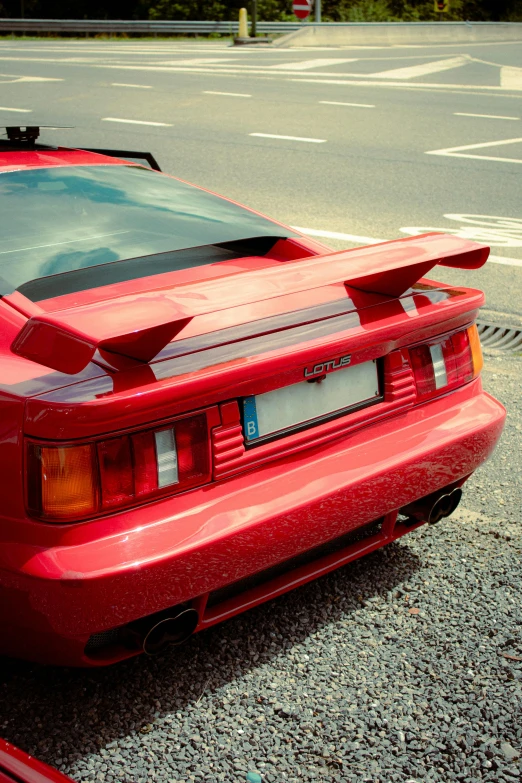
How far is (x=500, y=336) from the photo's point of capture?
5.07m

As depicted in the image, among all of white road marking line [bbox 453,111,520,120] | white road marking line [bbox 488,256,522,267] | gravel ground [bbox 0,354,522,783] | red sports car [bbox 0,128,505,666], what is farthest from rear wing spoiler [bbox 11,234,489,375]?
white road marking line [bbox 453,111,520,120]

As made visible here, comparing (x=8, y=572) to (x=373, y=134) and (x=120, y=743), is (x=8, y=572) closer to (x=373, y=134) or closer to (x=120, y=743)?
(x=120, y=743)

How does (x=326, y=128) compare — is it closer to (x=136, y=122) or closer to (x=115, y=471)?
(x=136, y=122)

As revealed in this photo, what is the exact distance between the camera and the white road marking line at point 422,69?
19688 mm

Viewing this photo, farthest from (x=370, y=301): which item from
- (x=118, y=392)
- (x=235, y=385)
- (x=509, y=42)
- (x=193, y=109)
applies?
(x=509, y=42)

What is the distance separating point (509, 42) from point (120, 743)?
116 feet

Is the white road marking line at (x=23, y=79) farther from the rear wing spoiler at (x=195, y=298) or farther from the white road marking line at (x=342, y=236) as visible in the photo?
the rear wing spoiler at (x=195, y=298)

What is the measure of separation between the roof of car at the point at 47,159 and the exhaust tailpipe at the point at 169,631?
171cm

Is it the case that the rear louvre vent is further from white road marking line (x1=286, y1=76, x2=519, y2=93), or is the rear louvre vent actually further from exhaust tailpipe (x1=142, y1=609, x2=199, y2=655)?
white road marking line (x1=286, y1=76, x2=519, y2=93)

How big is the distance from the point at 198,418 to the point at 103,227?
41.9 inches

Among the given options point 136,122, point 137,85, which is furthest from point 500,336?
point 137,85

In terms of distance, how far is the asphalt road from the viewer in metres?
7.78

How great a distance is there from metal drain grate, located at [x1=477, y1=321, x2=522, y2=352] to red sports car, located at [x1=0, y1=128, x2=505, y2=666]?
222 centimetres

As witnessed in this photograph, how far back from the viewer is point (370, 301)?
243 cm
